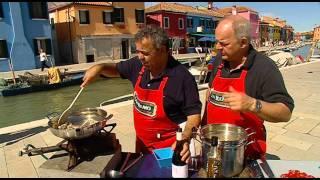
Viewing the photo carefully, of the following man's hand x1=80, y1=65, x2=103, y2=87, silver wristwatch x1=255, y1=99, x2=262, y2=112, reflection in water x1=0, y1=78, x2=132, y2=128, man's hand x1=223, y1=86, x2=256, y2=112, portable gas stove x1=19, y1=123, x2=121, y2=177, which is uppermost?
man's hand x1=80, y1=65, x2=103, y2=87

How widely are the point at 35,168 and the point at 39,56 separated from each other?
67.5ft

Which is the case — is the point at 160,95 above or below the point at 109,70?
below

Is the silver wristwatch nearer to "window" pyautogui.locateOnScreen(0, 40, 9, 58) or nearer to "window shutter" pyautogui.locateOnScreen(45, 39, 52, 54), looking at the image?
"window" pyautogui.locateOnScreen(0, 40, 9, 58)

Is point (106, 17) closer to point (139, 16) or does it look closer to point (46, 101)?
point (139, 16)

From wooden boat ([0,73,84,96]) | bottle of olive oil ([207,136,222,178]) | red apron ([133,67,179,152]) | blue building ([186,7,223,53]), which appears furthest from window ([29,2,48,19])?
bottle of olive oil ([207,136,222,178])

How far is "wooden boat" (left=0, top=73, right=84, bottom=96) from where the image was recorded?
1627 cm

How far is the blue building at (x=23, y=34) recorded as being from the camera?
21.5m

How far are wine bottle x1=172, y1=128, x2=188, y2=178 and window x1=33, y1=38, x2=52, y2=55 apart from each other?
23379mm

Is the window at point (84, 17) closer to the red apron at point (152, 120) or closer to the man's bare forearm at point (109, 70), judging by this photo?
the man's bare forearm at point (109, 70)

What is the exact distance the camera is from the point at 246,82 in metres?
2.34

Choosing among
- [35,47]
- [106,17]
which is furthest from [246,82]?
[106,17]

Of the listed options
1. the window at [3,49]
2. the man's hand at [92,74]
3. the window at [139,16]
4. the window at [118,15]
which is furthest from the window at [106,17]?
the man's hand at [92,74]

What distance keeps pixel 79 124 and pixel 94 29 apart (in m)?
26.2

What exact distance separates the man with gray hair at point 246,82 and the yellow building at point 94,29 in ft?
82.9
